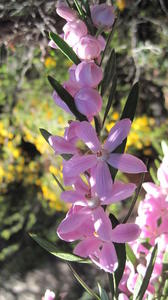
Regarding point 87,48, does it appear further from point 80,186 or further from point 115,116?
point 115,116

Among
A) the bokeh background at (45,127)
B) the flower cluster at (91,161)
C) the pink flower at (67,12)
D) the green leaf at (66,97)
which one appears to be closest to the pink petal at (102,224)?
the flower cluster at (91,161)

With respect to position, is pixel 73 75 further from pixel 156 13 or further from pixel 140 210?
pixel 156 13

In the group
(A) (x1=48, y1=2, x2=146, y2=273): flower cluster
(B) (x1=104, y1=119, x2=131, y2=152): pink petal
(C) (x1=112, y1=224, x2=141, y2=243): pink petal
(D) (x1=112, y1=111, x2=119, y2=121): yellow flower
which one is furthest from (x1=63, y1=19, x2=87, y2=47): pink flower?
(D) (x1=112, y1=111, x2=119, y2=121): yellow flower

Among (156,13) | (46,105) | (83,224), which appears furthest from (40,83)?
(83,224)

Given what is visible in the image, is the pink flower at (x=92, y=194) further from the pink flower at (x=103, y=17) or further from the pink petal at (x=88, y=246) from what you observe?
the pink flower at (x=103, y=17)

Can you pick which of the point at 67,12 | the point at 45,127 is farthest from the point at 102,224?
the point at 45,127
